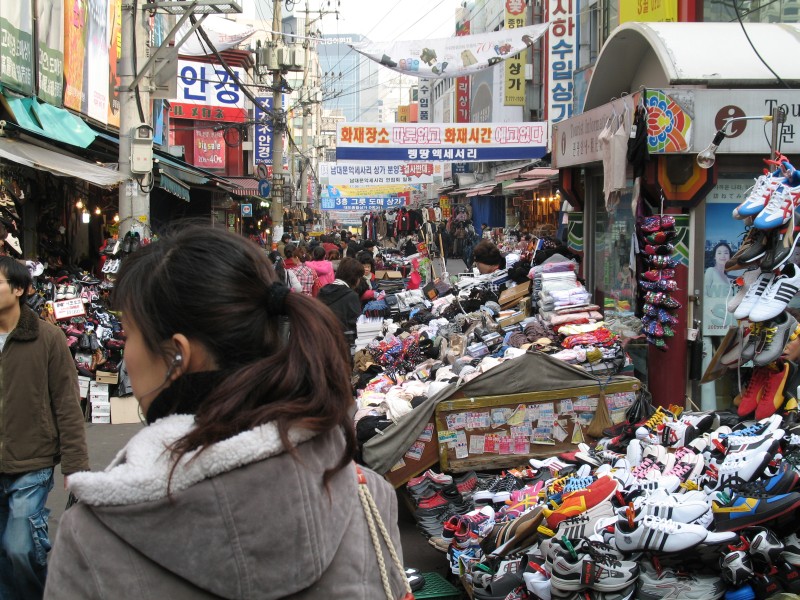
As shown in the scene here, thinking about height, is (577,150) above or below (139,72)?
below

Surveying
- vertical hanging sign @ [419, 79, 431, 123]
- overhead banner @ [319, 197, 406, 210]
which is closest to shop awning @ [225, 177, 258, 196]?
overhead banner @ [319, 197, 406, 210]

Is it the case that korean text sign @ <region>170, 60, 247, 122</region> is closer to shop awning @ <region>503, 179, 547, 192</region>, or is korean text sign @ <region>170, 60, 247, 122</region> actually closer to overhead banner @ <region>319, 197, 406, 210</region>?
overhead banner @ <region>319, 197, 406, 210</region>

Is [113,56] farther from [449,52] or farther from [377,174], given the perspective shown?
[449,52]

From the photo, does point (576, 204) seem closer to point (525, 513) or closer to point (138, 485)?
point (525, 513)

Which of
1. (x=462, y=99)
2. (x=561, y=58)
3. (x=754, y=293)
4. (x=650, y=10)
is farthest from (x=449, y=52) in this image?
(x=462, y=99)

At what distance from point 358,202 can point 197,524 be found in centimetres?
2802

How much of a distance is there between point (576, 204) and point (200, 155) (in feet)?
97.9

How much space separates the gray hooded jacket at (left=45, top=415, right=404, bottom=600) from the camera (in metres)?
1.43

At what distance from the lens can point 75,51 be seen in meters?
14.3

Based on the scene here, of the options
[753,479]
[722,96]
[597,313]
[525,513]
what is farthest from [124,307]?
[597,313]

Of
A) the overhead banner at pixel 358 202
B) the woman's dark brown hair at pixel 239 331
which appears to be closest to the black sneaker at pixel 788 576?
the woman's dark brown hair at pixel 239 331

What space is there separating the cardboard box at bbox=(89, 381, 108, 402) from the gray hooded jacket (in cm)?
878

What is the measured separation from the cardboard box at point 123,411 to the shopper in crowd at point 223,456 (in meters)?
8.65

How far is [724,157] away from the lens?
7.09m
